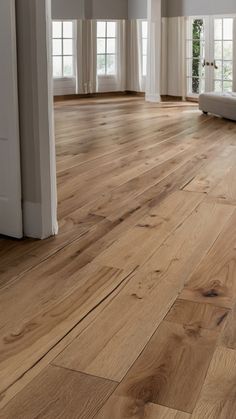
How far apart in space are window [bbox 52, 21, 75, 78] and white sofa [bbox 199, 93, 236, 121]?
3729 mm

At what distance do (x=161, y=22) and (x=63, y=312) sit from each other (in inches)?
394

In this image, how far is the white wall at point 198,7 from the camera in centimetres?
1093

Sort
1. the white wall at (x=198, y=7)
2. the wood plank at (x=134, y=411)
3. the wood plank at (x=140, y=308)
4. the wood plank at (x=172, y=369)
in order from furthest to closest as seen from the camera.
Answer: the white wall at (x=198, y=7), the wood plank at (x=140, y=308), the wood plank at (x=172, y=369), the wood plank at (x=134, y=411)

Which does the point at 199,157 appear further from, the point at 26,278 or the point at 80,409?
the point at 80,409

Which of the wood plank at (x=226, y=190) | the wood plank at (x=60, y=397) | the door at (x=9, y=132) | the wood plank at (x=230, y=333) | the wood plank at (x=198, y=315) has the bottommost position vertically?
the wood plank at (x=60, y=397)

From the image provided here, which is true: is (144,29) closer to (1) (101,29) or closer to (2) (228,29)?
(1) (101,29)

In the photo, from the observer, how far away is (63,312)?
8.48 feet

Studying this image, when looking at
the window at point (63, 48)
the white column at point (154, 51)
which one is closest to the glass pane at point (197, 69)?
the white column at point (154, 51)

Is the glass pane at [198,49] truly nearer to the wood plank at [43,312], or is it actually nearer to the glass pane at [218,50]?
the glass pane at [218,50]

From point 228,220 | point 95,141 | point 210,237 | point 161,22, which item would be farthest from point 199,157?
point 161,22

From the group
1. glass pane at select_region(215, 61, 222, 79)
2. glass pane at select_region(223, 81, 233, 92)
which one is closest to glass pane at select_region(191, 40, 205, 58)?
glass pane at select_region(215, 61, 222, 79)

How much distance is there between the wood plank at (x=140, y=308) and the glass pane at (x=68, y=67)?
9.01 metres

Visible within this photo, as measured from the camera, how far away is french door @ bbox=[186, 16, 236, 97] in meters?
11.1

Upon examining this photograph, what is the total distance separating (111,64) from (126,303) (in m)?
10.7
